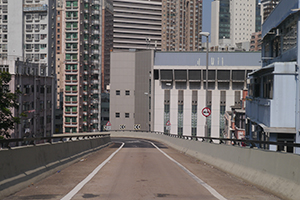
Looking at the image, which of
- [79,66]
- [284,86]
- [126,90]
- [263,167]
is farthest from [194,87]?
[263,167]

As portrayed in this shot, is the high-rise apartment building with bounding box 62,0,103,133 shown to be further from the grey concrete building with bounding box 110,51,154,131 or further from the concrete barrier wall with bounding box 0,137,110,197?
the concrete barrier wall with bounding box 0,137,110,197

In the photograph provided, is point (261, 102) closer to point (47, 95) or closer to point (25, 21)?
point (47, 95)

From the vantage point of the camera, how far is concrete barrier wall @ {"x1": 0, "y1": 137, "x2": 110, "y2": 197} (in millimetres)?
10148

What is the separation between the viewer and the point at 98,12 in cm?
12694

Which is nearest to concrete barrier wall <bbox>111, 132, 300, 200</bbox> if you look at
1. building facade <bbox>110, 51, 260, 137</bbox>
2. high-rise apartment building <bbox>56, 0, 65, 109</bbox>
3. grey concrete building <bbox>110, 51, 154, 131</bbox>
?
building facade <bbox>110, 51, 260, 137</bbox>

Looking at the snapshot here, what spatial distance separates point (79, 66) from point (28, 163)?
106950 millimetres

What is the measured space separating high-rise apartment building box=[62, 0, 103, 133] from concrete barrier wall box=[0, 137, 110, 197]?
99480mm

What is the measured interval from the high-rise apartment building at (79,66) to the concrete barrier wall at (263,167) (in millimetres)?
97999

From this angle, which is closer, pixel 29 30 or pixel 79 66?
pixel 29 30

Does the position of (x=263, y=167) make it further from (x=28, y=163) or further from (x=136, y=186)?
(x=28, y=163)

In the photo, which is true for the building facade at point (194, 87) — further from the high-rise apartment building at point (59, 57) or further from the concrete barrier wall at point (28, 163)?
the concrete barrier wall at point (28, 163)

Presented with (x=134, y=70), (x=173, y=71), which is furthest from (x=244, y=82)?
(x=134, y=70)

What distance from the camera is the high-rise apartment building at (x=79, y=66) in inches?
4562

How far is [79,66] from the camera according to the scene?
11706 centimetres
